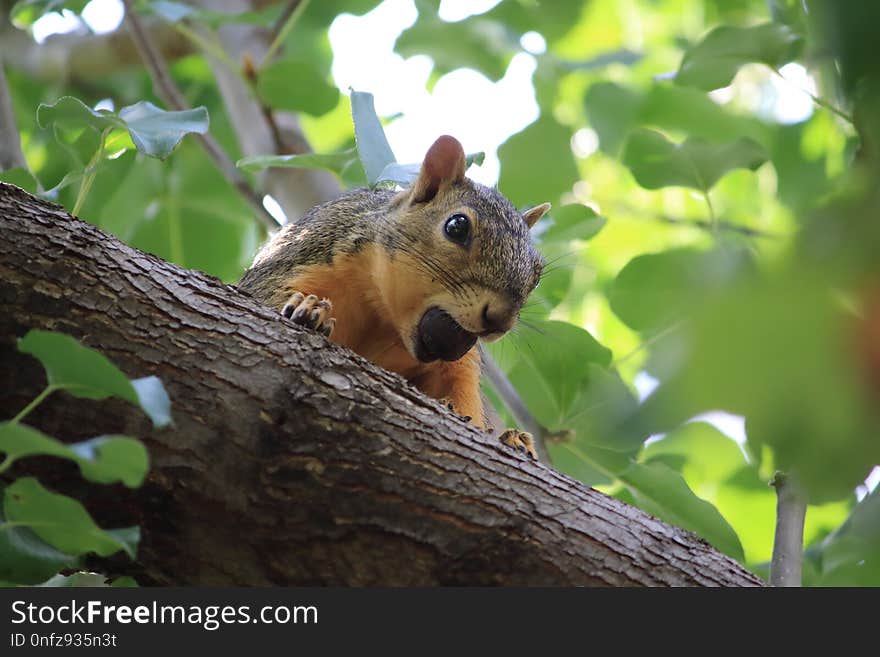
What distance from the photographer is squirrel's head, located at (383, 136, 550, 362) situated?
305cm

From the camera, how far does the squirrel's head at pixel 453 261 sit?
10.0 ft

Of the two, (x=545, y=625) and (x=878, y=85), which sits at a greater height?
(x=545, y=625)

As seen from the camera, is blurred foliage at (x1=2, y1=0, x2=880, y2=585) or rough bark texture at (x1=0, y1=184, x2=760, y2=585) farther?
rough bark texture at (x1=0, y1=184, x2=760, y2=585)

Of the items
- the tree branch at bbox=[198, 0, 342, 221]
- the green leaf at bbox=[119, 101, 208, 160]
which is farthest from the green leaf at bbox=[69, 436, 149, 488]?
the tree branch at bbox=[198, 0, 342, 221]

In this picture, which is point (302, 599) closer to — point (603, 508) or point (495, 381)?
point (603, 508)

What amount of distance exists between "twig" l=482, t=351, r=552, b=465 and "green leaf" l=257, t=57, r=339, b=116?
45.1 inches

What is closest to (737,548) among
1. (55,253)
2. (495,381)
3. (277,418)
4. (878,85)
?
(495,381)

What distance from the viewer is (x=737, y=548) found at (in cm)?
291

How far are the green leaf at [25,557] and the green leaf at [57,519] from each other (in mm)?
103

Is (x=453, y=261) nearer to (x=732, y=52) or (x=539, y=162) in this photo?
(x=539, y=162)

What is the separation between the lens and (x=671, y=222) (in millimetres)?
3629

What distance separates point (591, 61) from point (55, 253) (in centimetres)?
276

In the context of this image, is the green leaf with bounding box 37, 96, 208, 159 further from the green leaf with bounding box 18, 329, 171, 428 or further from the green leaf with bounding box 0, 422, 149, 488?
the green leaf with bounding box 0, 422, 149, 488

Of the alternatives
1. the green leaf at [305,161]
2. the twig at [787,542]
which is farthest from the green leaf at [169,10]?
the twig at [787,542]
